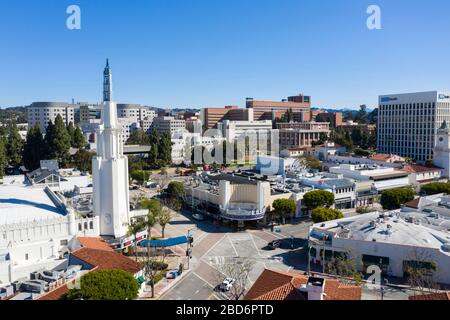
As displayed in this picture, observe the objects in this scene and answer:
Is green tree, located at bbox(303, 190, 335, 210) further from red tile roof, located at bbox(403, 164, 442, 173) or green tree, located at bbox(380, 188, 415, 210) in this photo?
red tile roof, located at bbox(403, 164, 442, 173)

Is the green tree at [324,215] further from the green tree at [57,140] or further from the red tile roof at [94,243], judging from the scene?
the green tree at [57,140]

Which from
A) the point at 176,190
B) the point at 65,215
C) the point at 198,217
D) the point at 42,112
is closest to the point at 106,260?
the point at 65,215

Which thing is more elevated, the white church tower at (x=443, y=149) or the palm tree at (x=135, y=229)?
the white church tower at (x=443, y=149)

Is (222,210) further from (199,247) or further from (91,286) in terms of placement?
(91,286)

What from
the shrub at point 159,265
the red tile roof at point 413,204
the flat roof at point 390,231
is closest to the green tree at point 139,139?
the red tile roof at point 413,204

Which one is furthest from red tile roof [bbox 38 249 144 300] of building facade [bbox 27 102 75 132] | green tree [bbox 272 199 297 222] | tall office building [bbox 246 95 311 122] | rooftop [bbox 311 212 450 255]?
tall office building [bbox 246 95 311 122]

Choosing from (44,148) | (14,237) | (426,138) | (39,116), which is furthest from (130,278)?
(39,116)
